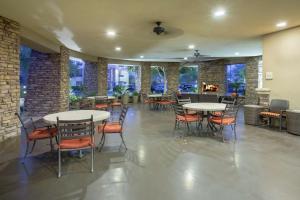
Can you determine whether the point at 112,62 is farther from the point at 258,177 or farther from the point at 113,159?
the point at 258,177

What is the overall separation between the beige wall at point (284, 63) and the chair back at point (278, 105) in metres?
0.14

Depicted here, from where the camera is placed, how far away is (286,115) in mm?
5352

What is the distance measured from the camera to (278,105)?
5.65m

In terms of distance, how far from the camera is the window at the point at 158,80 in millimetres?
14062

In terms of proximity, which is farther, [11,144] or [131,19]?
[131,19]

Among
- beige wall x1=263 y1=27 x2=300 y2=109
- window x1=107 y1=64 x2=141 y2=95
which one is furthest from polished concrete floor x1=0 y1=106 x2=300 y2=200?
window x1=107 y1=64 x2=141 y2=95

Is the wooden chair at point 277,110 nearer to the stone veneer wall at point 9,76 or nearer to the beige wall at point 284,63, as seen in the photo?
the beige wall at point 284,63

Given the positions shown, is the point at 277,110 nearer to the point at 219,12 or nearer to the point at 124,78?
the point at 219,12

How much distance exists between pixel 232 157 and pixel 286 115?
9.04 feet

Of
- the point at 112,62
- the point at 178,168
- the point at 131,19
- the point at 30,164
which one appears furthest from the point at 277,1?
the point at 112,62

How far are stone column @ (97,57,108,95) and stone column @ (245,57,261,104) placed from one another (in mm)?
7618

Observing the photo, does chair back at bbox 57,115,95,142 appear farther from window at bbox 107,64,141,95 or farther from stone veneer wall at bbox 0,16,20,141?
window at bbox 107,64,141,95

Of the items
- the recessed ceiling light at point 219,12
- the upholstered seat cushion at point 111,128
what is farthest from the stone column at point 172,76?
the upholstered seat cushion at point 111,128

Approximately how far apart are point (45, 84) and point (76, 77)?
321 cm
